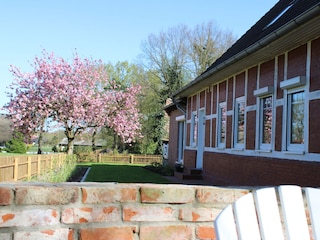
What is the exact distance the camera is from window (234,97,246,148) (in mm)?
11047

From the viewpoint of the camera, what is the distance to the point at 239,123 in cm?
1140

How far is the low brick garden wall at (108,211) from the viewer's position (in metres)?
2.00

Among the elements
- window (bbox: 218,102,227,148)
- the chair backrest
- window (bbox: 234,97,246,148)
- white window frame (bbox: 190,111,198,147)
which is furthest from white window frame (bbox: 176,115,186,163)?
the chair backrest

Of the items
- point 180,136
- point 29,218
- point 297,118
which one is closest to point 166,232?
point 29,218

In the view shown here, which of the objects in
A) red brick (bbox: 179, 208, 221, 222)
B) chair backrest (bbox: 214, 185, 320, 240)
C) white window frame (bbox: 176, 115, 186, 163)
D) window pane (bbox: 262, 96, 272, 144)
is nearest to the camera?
chair backrest (bbox: 214, 185, 320, 240)

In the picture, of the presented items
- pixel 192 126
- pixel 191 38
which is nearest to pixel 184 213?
pixel 192 126

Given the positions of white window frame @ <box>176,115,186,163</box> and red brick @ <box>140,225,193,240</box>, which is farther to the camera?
white window frame @ <box>176,115,186,163</box>

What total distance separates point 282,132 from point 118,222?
6961mm

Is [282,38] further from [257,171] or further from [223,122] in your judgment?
[223,122]

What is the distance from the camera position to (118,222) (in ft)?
6.89

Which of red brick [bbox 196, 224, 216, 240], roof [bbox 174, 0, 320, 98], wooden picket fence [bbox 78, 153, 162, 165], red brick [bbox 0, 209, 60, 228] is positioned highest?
roof [bbox 174, 0, 320, 98]

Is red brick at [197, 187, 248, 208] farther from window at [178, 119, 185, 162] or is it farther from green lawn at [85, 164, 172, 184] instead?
window at [178, 119, 185, 162]

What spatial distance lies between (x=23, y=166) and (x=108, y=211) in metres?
8.41

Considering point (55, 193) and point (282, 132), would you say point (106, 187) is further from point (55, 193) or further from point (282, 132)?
point (282, 132)
